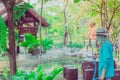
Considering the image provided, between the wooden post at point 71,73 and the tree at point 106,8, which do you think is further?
the tree at point 106,8

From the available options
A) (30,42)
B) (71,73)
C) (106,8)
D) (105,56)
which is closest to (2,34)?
(71,73)

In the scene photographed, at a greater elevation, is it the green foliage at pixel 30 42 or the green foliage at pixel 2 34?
the green foliage at pixel 2 34

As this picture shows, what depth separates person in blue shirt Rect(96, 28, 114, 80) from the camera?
5.45m

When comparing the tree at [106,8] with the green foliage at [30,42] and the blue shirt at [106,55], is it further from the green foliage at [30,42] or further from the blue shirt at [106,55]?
the blue shirt at [106,55]

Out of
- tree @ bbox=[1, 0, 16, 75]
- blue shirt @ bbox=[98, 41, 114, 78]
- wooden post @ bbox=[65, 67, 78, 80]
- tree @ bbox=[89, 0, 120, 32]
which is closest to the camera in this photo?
blue shirt @ bbox=[98, 41, 114, 78]

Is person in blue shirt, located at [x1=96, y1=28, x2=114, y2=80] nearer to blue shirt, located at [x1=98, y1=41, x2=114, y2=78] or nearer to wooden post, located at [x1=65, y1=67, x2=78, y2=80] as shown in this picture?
blue shirt, located at [x1=98, y1=41, x2=114, y2=78]

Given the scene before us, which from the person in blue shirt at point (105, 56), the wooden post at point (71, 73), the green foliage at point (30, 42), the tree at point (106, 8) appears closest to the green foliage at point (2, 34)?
the wooden post at point (71, 73)

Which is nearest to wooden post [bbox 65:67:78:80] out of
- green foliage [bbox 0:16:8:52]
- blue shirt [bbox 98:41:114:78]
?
green foliage [bbox 0:16:8:52]

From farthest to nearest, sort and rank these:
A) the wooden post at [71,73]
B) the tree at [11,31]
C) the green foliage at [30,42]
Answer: the green foliage at [30,42] → the wooden post at [71,73] → the tree at [11,31]

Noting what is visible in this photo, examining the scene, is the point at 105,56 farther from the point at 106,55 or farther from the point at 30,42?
the point at 30,42

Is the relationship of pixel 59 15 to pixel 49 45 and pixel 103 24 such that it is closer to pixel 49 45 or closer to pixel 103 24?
pixel 49 45

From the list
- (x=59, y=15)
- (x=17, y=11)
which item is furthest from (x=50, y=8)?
(x=17, y=11)

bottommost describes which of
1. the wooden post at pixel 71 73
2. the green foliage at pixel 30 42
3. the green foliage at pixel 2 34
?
the wooden post at pixel 71 73

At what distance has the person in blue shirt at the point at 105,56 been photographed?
545cm
